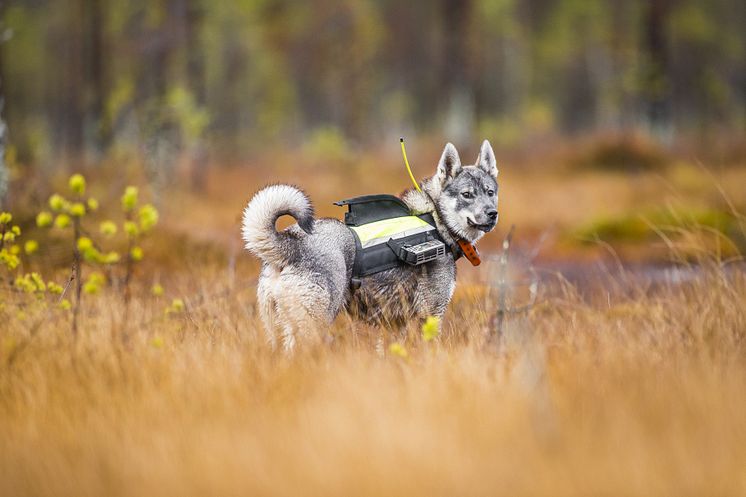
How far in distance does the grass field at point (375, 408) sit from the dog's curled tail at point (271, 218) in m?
0.48

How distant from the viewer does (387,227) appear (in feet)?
14.8

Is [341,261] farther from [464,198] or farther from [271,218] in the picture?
[464,198]

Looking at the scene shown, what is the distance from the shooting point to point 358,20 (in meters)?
24.4

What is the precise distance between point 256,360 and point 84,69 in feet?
92.0

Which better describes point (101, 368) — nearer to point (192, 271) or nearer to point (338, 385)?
point (338, 385)

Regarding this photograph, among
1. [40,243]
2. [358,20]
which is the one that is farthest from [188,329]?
[358,20]

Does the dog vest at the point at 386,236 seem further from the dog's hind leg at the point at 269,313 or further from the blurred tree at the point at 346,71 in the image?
the blurred tree at the point at 346,71

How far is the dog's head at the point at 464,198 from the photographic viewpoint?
4.79 m

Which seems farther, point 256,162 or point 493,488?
point 256,162

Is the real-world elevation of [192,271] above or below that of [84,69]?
below

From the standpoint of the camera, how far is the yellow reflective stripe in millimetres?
4438

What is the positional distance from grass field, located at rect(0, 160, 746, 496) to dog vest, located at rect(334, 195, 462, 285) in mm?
496

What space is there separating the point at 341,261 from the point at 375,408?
150 centimetres

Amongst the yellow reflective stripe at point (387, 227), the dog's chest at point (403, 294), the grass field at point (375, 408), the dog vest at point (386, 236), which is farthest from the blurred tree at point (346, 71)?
the grass field at point (375, 408)
